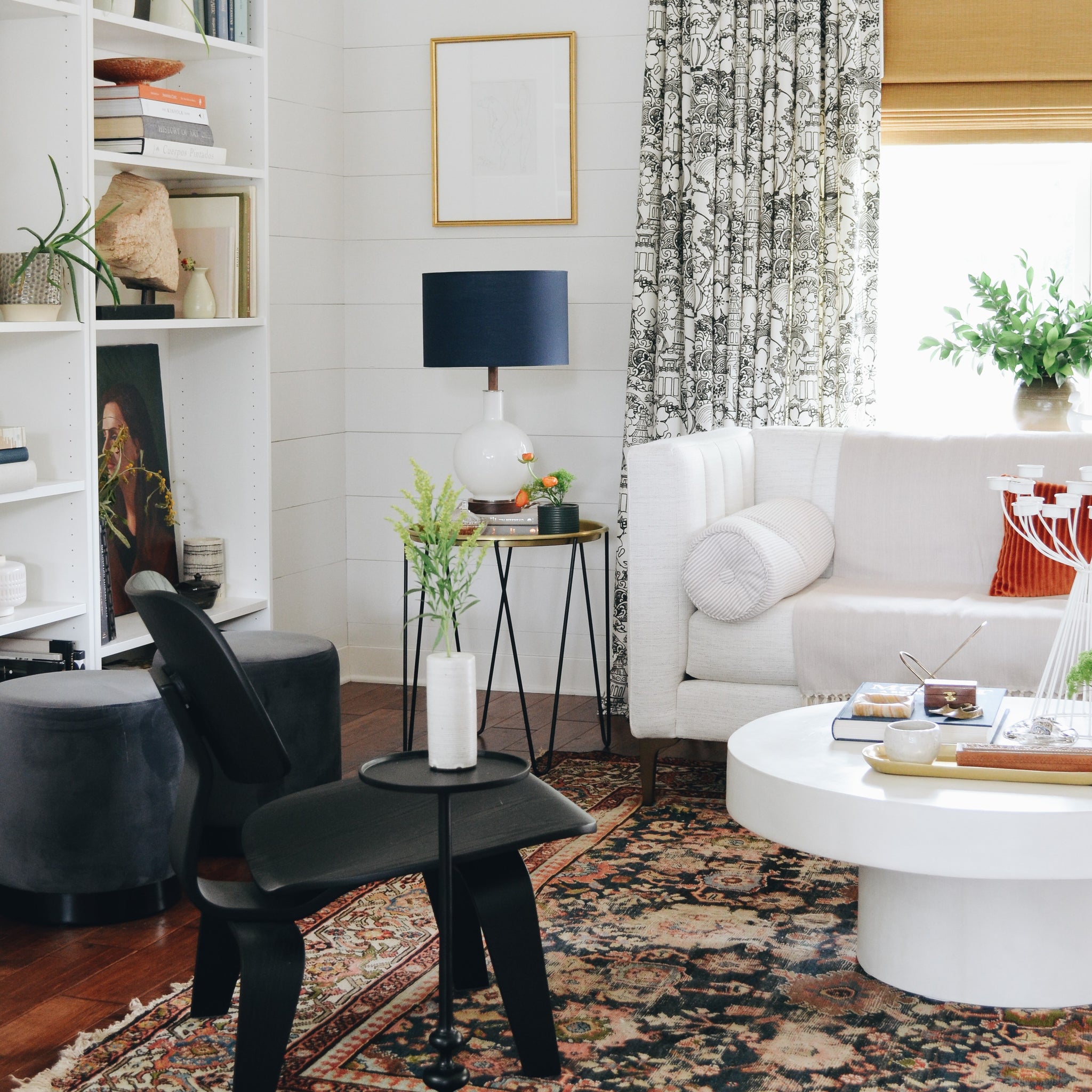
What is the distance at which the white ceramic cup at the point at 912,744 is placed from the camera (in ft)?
7.66

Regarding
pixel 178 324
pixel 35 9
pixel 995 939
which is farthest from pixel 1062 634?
pixel 35 9

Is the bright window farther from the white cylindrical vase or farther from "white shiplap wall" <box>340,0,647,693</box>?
the white cylindrical vase

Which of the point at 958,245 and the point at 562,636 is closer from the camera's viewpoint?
the point at 562,636

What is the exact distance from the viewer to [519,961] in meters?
2.12

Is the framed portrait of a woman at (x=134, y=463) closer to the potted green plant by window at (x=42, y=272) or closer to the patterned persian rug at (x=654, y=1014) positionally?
the potted green plant by window at (x=42, y=272)

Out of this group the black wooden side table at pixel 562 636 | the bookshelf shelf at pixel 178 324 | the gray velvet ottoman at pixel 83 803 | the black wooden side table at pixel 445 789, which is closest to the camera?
the black wooden side table at pixel 445 789

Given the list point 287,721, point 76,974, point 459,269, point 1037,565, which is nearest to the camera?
point 76,974

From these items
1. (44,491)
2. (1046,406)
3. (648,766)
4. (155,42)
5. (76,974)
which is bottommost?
(76,974)

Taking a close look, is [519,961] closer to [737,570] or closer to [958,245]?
[737,570]

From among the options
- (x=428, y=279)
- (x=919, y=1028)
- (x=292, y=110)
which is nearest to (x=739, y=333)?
(x=428, y=279)

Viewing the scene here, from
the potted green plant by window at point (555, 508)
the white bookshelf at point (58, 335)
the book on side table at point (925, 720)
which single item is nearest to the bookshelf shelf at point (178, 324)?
the white bookshelf at point (58, 335)

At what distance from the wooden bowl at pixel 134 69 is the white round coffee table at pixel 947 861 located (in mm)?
2161

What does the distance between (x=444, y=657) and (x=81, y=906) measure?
4.13 feet

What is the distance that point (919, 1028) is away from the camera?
2.28 m
